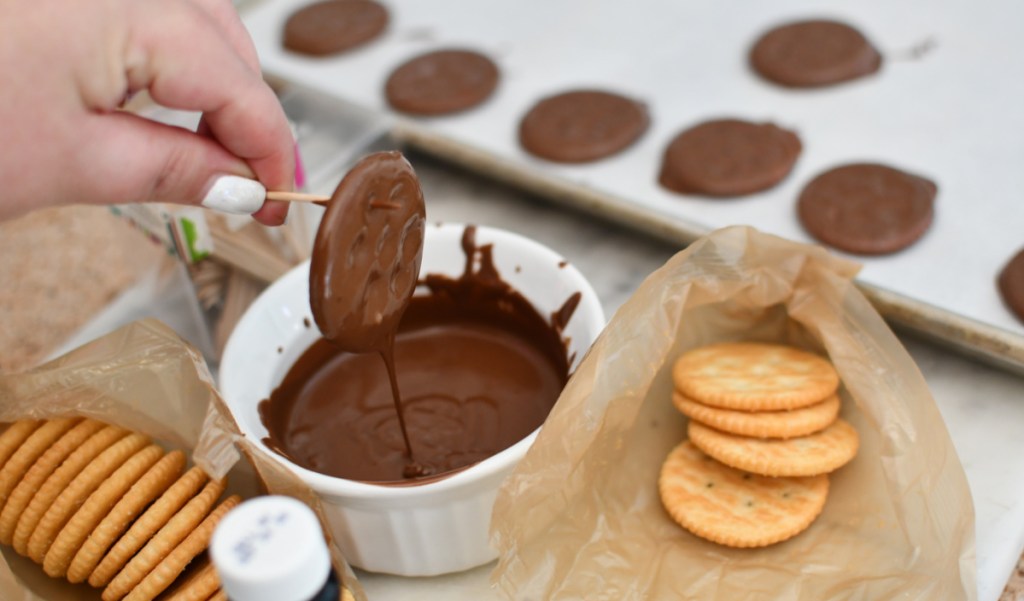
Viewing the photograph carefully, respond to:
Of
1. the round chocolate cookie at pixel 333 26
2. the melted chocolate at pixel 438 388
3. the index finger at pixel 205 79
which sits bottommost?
the melted chocolate at pixel 438 388

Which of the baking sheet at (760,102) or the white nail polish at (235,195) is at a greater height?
the white nail polish at (235,195)

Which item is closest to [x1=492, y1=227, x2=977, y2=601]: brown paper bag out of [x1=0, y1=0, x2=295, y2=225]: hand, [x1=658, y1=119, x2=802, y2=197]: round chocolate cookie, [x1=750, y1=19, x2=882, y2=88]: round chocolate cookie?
[x1=658, y1=119, x2=802, y2=197]: round chocolate cookie

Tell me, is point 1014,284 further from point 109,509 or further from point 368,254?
point 109,509

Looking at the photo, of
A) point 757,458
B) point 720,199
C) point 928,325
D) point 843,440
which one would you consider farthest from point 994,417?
point 720,199

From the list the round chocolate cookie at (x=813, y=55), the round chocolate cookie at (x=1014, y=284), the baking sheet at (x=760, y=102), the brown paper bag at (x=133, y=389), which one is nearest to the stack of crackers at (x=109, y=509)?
the brown paper bag at (x=133, y=389)

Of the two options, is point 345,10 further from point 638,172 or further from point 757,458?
point 757,458

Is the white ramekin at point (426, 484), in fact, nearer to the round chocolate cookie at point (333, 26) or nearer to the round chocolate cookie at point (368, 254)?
the round chocolate cookie at point (368, 254)

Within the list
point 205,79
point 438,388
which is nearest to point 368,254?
point 205,79

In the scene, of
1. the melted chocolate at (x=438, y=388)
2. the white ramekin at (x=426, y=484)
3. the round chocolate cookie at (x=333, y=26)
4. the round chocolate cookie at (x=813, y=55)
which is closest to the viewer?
the white ramekin at (x=426, y=484)
